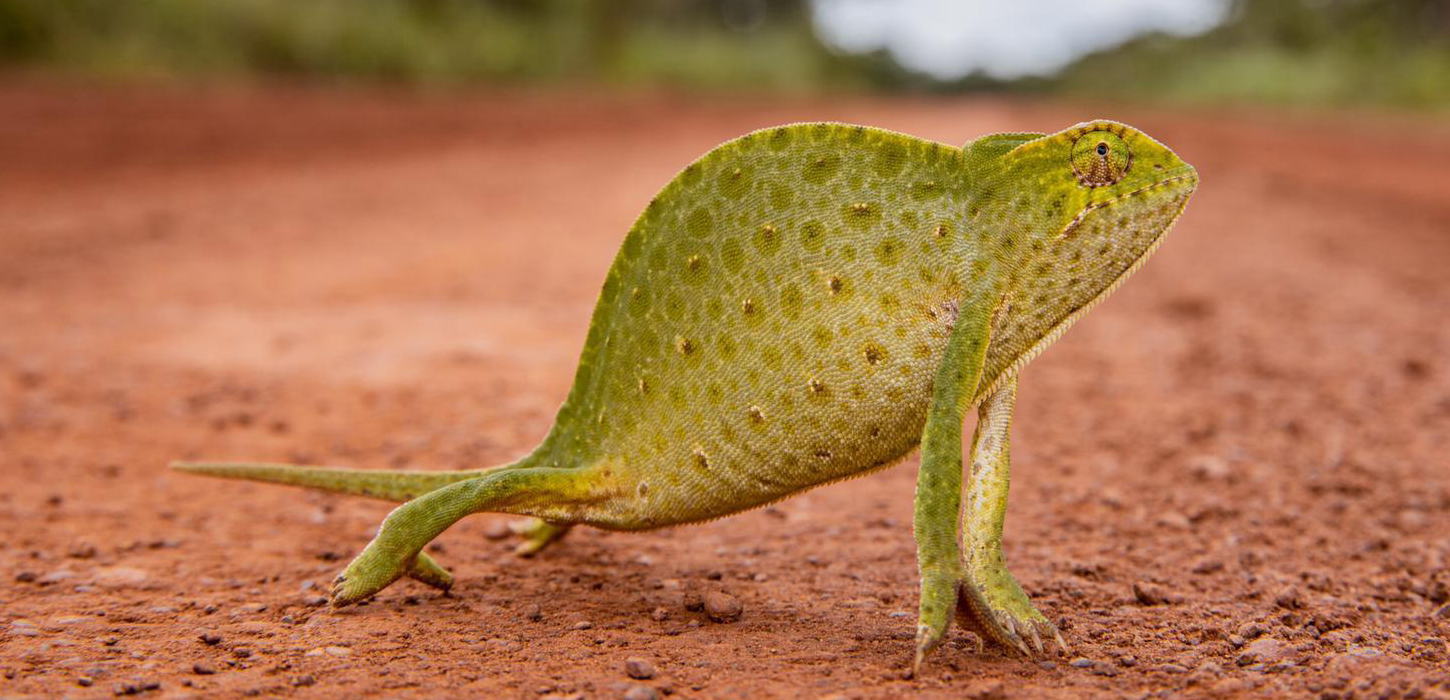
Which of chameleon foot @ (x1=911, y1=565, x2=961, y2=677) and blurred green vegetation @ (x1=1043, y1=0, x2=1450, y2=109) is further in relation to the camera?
blurred green vegetation @ (x1=1043, y1=0, x2=1450, y2=109)

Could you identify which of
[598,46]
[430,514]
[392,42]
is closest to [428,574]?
[430,514]

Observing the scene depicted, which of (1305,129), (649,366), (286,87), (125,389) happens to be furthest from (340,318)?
(1305,129)

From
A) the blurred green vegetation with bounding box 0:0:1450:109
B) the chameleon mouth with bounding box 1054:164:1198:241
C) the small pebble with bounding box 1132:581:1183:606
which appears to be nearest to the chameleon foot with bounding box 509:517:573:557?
the small pebble with bounding box 1132:581:1183:606

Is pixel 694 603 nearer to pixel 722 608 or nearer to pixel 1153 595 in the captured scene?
pixel 722 608

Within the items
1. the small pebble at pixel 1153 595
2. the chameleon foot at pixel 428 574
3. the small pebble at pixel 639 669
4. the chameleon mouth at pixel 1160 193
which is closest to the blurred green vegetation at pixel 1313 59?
the small pebble at pixel 1153 595

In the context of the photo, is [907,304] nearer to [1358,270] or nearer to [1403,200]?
[1358,270]

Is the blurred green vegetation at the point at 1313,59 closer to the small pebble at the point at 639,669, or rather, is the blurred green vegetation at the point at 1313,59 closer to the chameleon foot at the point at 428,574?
the chameleon foot at the point at 428,574

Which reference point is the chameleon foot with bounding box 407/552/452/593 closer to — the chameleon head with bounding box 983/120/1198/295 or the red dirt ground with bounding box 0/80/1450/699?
the red dirt ground with bounding box 0/80/1450/699
